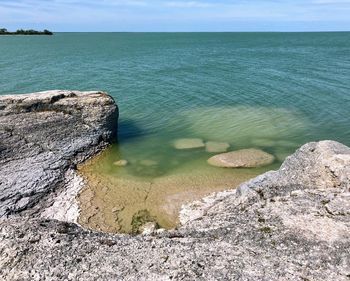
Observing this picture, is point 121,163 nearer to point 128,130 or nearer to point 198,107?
point 128,130

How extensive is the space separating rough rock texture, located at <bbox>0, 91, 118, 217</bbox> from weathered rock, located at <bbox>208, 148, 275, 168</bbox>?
30.9 feet

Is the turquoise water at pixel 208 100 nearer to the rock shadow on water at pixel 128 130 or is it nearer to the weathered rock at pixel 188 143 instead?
the rock shadow on water at pixel 128 130

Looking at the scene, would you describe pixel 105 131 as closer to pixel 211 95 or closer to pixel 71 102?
pixel 71 102

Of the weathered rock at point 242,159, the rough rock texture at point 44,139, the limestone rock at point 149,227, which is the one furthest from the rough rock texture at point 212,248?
the weathered rock at point 242,159

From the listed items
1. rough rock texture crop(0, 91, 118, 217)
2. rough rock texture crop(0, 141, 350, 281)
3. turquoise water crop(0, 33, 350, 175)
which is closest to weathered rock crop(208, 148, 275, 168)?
turquoise water crop(0, 33, 350, 175)

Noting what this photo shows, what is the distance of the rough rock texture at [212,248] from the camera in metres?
11.7

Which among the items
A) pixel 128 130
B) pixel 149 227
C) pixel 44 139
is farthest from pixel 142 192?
pixel 128 130

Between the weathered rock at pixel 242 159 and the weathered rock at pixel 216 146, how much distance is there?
1.69 m

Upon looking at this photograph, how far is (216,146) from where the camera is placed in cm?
3195

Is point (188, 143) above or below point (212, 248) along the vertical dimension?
below

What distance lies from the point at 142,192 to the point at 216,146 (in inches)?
370

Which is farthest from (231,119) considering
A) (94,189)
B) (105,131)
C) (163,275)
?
(163,275)

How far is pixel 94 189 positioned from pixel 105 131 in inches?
339

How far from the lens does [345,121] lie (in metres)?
37.9
